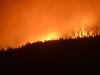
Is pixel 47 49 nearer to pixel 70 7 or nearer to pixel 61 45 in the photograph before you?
pixel 61 45

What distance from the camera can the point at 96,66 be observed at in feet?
48.5

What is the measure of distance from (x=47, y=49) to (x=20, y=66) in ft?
7.70

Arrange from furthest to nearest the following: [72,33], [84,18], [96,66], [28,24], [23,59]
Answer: [28,24]
[84,18]
[72,33]
[23,59]
[96,66]

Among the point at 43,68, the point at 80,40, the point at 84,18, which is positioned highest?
the point at 84,18

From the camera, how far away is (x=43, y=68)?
15984mm

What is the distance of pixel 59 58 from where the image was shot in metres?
16.8

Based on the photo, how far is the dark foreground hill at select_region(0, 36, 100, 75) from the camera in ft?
50.0

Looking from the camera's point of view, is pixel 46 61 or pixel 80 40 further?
pixel 80 40

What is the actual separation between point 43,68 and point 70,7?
23.8 meters

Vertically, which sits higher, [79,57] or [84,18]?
[84,18]

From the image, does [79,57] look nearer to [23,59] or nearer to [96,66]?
[96,66]

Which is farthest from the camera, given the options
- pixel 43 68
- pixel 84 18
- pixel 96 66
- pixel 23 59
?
pixel 84 18

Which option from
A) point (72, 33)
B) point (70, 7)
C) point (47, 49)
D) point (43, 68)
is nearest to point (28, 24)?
point (70, 7)

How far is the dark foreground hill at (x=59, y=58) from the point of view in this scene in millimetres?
15248
